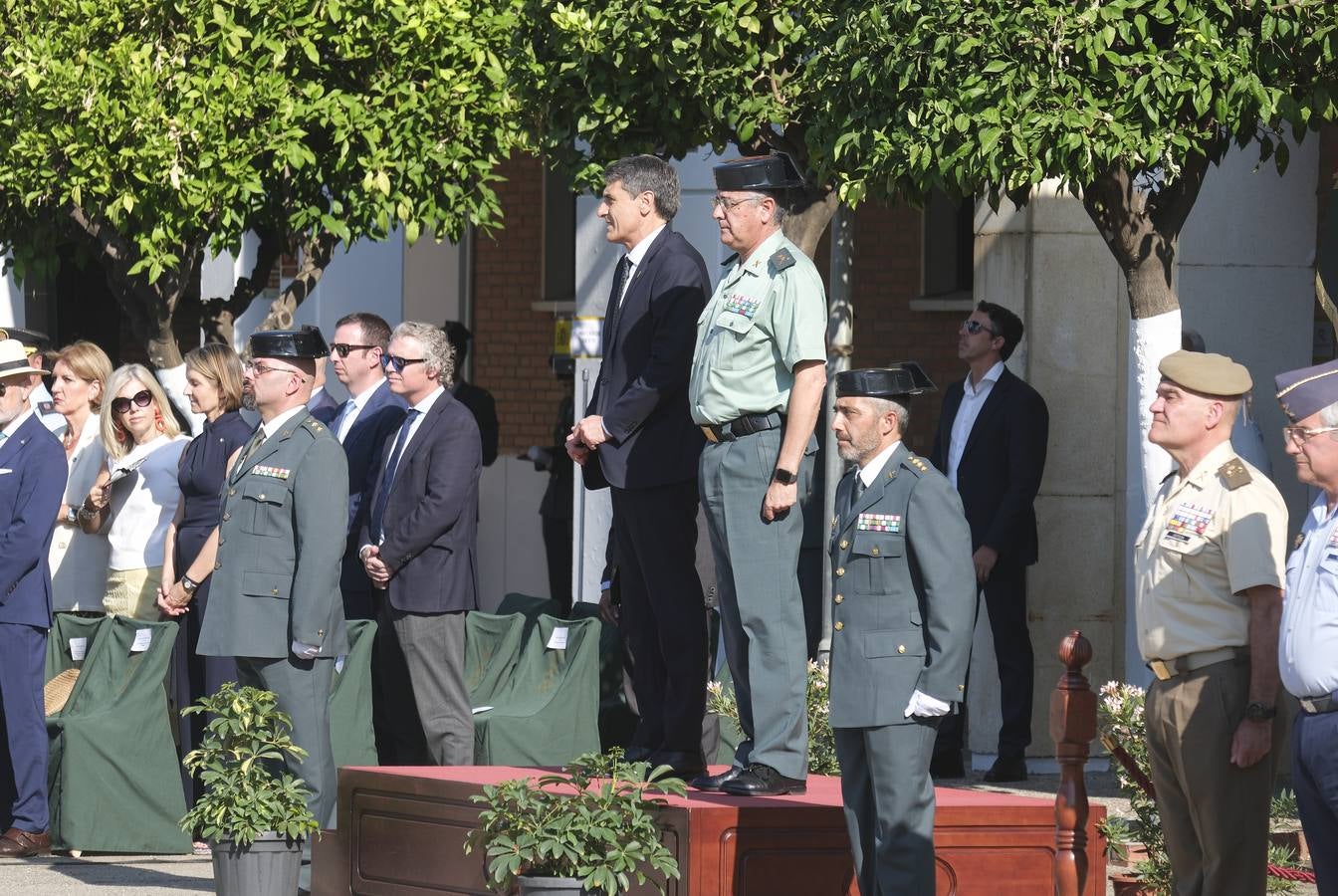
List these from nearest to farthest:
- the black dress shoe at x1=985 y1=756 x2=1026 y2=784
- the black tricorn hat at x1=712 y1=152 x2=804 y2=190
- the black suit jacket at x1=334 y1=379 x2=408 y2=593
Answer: the black tricorn hat at x1=712 y1=152 x2=804 y2=190
the black suit jacket at x1=334 y1=379 x2=408 y2=593
the black dress shoe at x1=985 y1=756 x2=1026 y2=784

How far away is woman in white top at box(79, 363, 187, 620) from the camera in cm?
959

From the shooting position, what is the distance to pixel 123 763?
9094mm

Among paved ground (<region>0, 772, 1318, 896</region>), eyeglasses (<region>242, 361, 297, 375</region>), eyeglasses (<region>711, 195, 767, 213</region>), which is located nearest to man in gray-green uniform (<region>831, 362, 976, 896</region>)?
eyeglasses (<region>711, 195, 767, 213</region>)

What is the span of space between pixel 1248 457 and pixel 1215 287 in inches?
67.4

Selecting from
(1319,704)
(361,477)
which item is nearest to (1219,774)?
(1319,704)

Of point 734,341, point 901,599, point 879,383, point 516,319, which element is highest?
point 516,319

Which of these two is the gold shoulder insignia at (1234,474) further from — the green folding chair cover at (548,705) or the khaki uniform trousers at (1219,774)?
the green folding chair cover at (548,705)

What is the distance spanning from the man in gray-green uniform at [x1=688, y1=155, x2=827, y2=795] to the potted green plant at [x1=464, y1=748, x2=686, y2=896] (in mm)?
354

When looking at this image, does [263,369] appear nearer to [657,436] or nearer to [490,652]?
[657,436]

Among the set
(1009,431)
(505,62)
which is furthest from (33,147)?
(1009,431)

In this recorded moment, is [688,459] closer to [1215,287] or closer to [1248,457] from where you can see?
[1248,457]

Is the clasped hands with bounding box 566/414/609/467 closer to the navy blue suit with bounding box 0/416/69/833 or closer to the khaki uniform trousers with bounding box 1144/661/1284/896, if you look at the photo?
the khaki uniform trousers with bounding box 1144/661/1284/896

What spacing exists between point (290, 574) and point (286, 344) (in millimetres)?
817

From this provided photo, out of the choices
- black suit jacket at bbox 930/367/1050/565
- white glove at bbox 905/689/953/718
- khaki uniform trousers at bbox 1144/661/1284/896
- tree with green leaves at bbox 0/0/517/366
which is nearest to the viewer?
khaki uniform trousers at bbox 1144/661/1284/896
